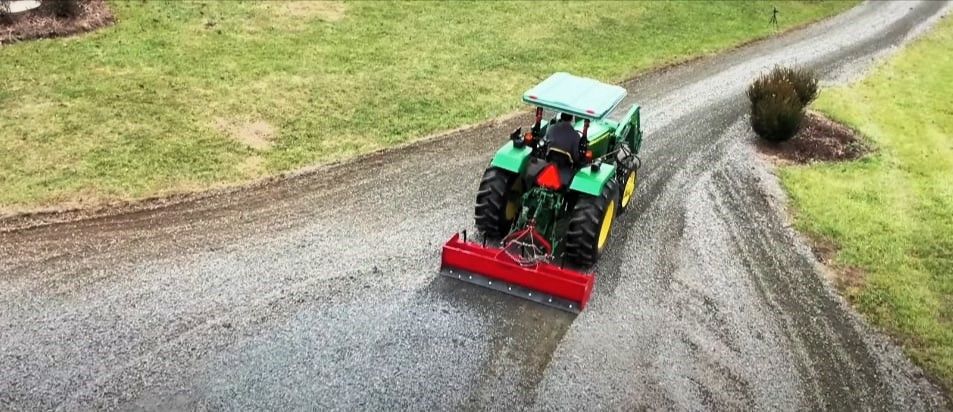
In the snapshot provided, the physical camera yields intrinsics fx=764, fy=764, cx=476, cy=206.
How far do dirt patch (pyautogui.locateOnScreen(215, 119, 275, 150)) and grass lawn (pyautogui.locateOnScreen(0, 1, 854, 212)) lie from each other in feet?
0.11

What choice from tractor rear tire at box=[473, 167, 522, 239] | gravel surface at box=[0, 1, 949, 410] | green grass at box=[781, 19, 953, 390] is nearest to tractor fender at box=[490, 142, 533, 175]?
tractor rear tire at box=[473, 167, 522, 239]

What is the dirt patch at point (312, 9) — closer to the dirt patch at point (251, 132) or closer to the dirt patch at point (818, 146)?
the dirt patch at point (251, 132)

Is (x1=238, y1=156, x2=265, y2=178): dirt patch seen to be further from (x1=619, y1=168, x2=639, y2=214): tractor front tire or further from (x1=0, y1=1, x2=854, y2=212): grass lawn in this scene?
(x1=619, y1=168, x2=639, y2=214): tractor front tire

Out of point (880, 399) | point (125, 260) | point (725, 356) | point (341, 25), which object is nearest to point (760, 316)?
point (725, 356)

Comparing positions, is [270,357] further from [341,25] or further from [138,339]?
[341,25]

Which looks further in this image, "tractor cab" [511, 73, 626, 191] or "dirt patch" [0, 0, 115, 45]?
"dirt patch" [0, 0, 115, 45]

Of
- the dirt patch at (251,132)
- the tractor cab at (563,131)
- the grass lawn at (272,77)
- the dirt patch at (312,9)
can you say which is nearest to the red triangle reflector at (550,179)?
the tractor cab at (563,131)

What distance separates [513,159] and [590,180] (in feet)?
3.24

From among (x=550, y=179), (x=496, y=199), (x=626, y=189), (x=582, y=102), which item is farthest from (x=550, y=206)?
(x=626, y=189)

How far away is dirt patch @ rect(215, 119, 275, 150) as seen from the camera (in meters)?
12.5

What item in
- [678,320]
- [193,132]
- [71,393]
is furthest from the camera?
[193,132]

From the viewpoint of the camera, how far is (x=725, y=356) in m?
8.24

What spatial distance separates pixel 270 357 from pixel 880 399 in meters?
6.18

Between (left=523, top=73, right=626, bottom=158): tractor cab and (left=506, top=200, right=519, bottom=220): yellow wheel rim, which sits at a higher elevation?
(left=523, top=73, right=626, bottom=158): tractor cab
